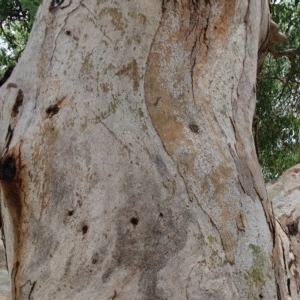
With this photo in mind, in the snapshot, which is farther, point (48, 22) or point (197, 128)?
point (48, 22)

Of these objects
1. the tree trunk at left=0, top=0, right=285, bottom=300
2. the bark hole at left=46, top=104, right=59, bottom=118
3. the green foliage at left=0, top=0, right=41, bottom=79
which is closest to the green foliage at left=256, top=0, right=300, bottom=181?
the green foliage at left=0, top=0, right=41, bottom=79

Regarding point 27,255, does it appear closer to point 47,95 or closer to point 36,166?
point 36,166

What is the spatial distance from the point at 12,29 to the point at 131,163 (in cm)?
543

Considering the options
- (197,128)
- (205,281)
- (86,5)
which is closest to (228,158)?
(197,128)

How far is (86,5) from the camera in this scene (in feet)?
5.96

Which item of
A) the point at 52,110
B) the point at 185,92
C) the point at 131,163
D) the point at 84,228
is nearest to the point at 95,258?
the point at 84,228

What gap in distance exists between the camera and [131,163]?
1.55 m

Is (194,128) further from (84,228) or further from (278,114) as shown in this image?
(278,114)

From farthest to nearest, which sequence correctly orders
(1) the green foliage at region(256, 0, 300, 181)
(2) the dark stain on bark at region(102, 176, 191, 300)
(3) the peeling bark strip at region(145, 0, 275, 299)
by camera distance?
(1) the green foliage at region(256, 0, 300, 181) < (3) the peeling bark strip at region(145, 0, 275, 299) < (2) the dark stain on bark at region(102, 176, 191, 300)

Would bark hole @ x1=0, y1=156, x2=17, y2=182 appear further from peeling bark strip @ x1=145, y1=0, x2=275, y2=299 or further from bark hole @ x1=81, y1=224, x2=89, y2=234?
peeling bark strip @ x1=145, y1=0, x2=275, y2=299

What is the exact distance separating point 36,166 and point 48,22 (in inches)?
18.9

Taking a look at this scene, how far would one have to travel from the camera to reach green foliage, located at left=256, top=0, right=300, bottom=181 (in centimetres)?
680

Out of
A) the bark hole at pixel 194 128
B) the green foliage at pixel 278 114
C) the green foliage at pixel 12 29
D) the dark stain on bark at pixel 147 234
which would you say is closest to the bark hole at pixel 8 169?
the dark stain on bark at pixel 147 234

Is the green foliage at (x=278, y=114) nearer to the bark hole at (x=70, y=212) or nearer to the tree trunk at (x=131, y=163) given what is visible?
the tree trunk at (x=131, y=163)
